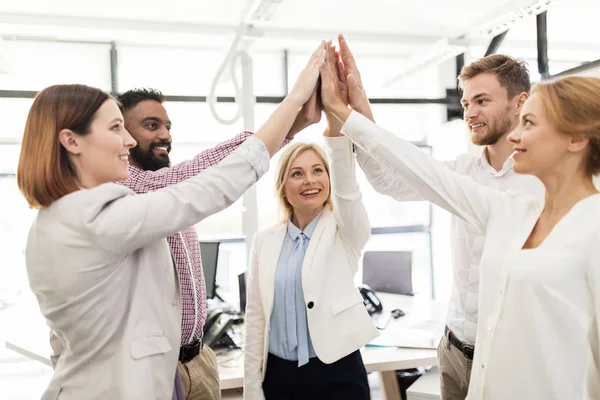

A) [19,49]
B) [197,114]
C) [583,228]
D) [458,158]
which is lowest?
[583,228]

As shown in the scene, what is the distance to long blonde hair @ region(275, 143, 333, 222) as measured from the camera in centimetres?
202

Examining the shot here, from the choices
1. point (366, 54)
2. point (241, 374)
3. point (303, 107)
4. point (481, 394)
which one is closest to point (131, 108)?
point (303, 107)

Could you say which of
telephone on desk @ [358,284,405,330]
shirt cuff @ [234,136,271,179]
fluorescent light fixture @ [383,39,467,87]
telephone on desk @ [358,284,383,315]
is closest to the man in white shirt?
shirt cuff @ [234,136,271,179]

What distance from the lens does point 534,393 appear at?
115 cm

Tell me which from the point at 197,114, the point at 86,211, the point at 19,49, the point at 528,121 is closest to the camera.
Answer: the point at 86,211

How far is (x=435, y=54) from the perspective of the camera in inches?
159

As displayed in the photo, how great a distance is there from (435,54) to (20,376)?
4.62 meters

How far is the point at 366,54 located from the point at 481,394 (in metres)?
4.78

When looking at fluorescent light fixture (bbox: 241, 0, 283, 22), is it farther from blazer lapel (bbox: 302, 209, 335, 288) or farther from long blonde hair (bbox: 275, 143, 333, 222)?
blazer lapel (bbox: 302, 209, 335, 288)

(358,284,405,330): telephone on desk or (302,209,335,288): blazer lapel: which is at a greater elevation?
(302,209,335,288): blazer lapel

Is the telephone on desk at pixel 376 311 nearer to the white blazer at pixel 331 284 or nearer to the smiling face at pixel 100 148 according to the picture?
the white blazer at pixel 331 284

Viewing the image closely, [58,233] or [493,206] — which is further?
[493,206]

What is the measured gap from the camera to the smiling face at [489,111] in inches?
71.5

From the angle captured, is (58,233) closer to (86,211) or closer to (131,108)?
(86,211)
